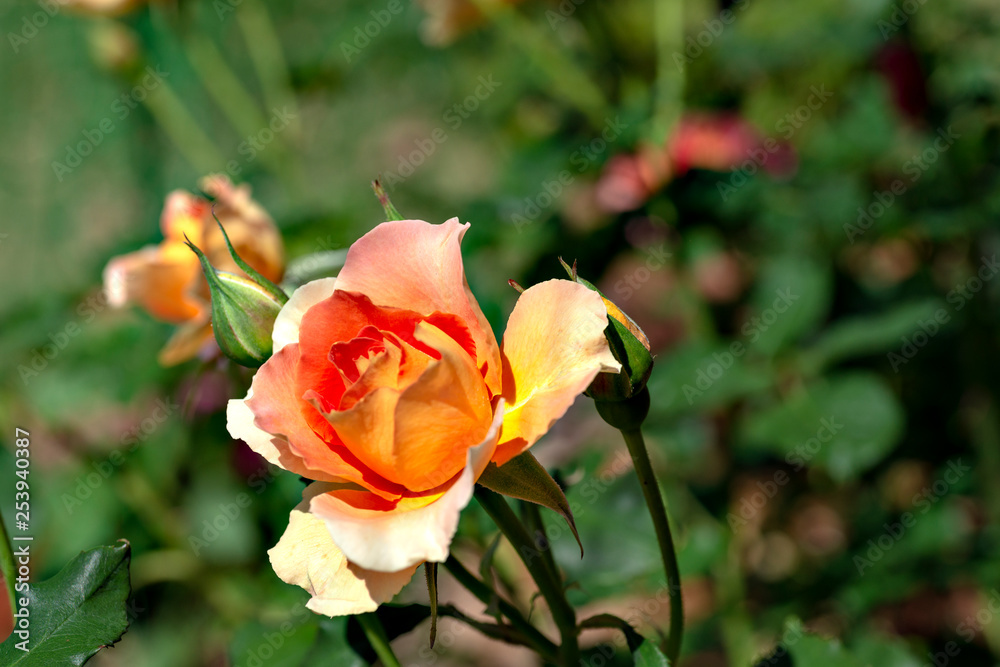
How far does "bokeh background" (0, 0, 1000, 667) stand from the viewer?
4.01ft

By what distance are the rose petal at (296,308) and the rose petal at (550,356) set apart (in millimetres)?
123

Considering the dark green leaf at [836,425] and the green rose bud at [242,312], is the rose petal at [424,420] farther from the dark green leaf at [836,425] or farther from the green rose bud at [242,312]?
the dark green leaf at [836,425]

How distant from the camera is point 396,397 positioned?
0.47 m

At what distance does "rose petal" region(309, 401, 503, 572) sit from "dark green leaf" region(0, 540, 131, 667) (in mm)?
191

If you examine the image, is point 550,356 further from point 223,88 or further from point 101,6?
point 223,88

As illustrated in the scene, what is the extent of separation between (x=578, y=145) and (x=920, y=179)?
58cm

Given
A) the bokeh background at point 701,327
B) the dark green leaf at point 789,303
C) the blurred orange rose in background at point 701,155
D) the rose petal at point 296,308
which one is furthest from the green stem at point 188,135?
the rose petal at point 296,308

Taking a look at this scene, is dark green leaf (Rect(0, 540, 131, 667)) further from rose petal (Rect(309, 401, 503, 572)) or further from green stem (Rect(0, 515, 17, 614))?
rose petal (Rect(309, 401, 503, 572))

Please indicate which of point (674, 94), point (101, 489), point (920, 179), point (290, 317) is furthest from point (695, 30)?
point (290, 317)

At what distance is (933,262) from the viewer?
63.2 inches

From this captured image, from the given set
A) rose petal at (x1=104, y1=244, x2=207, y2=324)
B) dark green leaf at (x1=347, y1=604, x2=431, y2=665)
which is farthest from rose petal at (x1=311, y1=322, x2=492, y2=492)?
rose petal at (x1=104, y1=244, x2=207, y2=324)

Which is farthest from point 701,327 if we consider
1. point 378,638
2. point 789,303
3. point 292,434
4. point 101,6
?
point 101,6

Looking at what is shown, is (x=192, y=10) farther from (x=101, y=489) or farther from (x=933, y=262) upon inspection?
(x=933, y=262)

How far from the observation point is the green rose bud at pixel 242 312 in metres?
0.58
